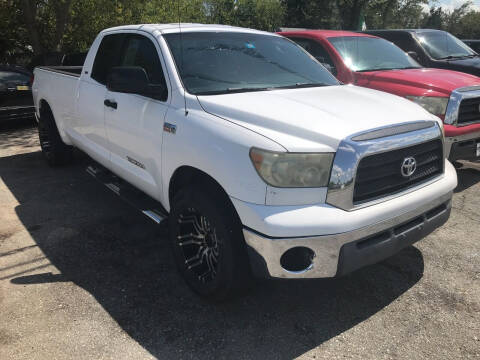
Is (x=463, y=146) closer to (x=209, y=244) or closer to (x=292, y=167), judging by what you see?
(x=292, y=167)

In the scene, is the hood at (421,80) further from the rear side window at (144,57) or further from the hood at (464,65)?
the rear side window at (144,57)

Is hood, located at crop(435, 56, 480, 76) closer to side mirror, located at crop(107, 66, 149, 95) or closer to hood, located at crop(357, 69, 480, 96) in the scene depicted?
hood, located at crop(357, 69, 480, 96)

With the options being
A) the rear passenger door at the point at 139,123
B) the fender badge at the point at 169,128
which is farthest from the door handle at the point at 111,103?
the fender badge at the point at 169,128

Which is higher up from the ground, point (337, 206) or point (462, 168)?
point (337, 206)

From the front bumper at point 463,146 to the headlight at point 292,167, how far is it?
288 cm

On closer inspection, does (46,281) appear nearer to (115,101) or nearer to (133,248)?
(133,248)

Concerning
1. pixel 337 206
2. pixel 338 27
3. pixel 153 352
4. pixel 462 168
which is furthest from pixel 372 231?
pixel 338 27

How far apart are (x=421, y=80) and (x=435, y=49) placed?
9.51 feet

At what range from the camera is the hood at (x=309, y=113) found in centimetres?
251

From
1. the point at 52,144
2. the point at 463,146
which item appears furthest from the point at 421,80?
the point at 52,144

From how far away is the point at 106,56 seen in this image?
4395 millimetres

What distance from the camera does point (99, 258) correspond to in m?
3.70

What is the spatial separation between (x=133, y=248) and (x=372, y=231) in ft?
7.22

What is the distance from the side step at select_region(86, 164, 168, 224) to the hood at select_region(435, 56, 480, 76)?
5690mm
